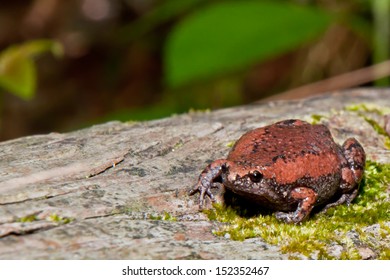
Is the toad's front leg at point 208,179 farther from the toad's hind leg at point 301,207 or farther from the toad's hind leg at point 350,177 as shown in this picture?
the toad's hind leg at point 350,177

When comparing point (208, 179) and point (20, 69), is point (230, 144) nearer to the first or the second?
point (208, 179)

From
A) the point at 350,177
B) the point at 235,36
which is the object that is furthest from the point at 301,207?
the point at 235,36

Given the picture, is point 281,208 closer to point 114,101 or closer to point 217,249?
point 217,249

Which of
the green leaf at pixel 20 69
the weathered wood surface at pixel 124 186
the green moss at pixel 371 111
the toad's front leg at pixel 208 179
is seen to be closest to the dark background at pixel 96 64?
the green moss at pixel 371 111

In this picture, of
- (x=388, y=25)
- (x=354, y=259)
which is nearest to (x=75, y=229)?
(x=354, y=259)

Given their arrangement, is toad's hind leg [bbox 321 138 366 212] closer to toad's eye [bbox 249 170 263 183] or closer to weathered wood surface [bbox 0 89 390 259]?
weathered wood surface [bbox 0 89 390 259]

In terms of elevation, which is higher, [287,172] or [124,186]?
[287,172]

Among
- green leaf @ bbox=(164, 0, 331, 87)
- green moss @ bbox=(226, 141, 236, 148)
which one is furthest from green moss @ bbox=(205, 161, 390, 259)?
green leaf @ bbox=(164, 0, 331, 87)
